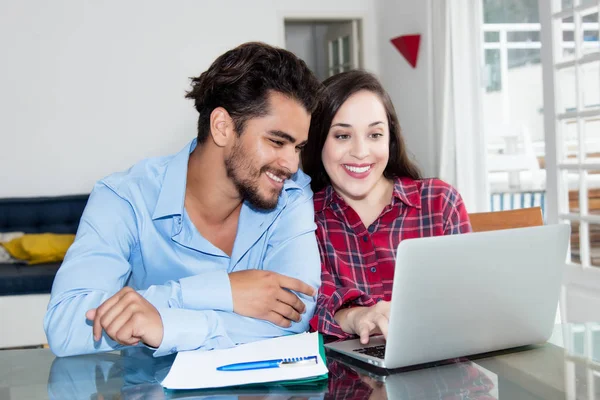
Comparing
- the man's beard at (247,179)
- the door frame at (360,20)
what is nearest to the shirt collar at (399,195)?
the man's beard at (247,179)

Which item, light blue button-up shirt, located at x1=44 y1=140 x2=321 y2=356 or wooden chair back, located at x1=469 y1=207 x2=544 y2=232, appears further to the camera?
wooden chair back, located at x1=469 y1=207 x2=544 y2=232

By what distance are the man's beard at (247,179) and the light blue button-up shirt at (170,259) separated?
0.13 feet

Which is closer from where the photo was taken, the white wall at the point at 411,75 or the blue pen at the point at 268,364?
the blue pen at the point at 268,364

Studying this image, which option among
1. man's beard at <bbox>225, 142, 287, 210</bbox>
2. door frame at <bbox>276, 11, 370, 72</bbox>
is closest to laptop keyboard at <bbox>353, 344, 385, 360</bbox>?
man's beard at <bbox>225, 142, 287, 210</bbox>

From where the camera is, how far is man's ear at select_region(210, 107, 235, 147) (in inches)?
60.6

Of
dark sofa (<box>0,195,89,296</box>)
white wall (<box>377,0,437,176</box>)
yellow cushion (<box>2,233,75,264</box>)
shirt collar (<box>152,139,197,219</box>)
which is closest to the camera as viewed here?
shirt collar (<box>152,139,197,219</box>)

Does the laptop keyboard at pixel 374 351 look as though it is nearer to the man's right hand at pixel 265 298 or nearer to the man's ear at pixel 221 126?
the man's right hand at pixel 265 298

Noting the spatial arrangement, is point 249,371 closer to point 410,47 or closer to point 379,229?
point 379,229

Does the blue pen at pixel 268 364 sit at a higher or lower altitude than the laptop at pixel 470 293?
lower

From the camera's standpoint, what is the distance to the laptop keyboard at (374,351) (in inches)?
39.3

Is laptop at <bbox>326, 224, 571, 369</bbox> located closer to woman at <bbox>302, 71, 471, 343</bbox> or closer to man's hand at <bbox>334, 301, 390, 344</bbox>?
man's hand at <bbox>334, 301, 390, 344</bbox>

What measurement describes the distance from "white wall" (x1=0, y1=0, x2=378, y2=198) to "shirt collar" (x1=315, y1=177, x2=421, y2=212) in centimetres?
368

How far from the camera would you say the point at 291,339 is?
3.69ft

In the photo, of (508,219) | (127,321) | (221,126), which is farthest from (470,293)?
(508,219)
